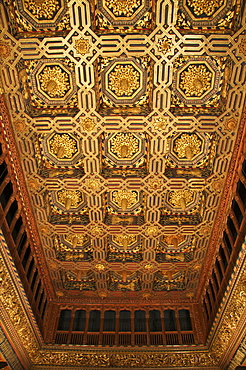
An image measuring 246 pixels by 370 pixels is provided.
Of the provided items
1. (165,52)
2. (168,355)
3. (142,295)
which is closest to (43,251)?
(142,295)

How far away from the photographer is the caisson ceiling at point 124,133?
18.6 feet

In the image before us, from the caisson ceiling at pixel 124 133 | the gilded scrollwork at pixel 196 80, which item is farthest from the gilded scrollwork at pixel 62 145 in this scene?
the gilded scrollwork at pixel 196 80

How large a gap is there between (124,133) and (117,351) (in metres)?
5.64

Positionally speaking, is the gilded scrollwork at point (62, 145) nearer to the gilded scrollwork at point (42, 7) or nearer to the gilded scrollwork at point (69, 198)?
the gilded scrollwork at point (69, 198)

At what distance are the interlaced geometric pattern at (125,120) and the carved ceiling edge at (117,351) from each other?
166 cm

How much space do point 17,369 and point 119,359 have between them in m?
2.47

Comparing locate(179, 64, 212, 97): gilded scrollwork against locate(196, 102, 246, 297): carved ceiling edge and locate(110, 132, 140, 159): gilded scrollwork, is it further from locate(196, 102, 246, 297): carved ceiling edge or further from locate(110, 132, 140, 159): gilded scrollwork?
locate(110, 132, 140, 159): gilded scrollwork

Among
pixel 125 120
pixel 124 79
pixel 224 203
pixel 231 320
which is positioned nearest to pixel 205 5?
pixel 124 79

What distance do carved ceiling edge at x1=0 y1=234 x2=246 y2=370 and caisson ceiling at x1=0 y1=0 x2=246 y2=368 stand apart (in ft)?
1.94

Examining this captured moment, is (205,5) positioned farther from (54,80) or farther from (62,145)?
(62,145)

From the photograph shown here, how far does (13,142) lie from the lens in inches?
270

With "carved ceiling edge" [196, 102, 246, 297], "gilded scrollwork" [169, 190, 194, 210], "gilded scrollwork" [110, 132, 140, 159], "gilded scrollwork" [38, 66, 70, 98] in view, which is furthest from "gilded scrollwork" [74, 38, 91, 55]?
"gilded scrollwork" [169, 190, 194, 210]

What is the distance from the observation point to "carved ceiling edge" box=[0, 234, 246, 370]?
7223 millimetres

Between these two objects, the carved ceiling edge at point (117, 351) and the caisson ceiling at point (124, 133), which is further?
the carved ceiling edge at point (117, 351)
